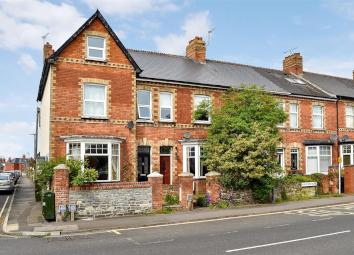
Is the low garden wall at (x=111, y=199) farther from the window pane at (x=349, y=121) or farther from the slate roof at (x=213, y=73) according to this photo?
the window pane at (x=349, y=121)

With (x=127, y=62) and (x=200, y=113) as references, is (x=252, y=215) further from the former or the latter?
(x=127, y=62)

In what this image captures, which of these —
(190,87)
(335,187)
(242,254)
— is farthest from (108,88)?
(335,187)

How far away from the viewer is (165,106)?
26453mm

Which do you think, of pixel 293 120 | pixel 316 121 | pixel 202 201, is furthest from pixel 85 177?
pixel 316 121

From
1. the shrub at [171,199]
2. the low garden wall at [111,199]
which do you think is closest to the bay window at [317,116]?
the shrub at [171,199]

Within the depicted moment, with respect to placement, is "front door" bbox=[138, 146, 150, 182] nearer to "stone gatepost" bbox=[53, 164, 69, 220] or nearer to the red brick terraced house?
the red brick terraced house

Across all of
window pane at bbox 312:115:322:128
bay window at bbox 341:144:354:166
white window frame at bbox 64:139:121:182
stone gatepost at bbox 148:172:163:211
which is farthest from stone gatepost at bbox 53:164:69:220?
bay window at bbox 341:144:354:166

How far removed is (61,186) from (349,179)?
2135cm

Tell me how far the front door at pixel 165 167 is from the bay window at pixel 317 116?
565 inches

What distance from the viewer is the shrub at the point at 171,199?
20.7 m

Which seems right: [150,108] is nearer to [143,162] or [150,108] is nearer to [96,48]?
[143,162]

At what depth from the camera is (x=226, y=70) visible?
32656 mm

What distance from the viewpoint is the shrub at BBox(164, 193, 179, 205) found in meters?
20.7

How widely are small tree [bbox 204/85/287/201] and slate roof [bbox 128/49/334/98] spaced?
10.9 ft
